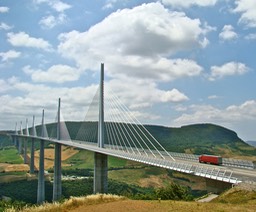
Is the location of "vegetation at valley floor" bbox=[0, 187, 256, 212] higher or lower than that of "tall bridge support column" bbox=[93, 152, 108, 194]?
higher

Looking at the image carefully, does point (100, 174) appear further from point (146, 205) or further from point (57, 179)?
point (146, 205)

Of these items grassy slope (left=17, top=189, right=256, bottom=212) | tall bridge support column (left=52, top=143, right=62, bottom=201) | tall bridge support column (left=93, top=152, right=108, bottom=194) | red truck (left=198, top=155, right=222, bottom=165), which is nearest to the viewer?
grassy slope (left=17, top=189, right=256, bottom=212)

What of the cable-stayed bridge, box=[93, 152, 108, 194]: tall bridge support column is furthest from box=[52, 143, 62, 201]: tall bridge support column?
box=[93, 152, 108, 194]: tall bridge support column

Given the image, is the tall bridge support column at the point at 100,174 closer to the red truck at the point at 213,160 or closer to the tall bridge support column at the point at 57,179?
the red truck at the point at 213,160

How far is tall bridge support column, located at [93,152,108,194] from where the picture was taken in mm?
49094

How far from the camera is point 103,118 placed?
172 feet

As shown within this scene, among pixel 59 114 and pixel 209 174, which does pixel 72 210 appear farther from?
pixel 59 114

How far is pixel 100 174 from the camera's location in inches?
1946

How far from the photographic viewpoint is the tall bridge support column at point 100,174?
49.1 metres

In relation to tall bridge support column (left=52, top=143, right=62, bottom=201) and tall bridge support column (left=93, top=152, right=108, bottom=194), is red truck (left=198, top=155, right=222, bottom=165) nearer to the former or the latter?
tall bridge support column (left=93, top=152, right=108, bottom=194)

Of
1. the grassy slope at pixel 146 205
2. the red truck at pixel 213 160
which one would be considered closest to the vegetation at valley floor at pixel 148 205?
the grassy slope at pixel 146 205

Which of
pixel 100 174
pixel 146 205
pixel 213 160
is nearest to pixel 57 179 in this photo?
pixel 100 174

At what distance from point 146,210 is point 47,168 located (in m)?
129

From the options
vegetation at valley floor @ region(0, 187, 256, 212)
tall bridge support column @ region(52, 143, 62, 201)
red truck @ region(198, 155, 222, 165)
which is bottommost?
tall bridge support column @ region(52, 143, 62, 201)
